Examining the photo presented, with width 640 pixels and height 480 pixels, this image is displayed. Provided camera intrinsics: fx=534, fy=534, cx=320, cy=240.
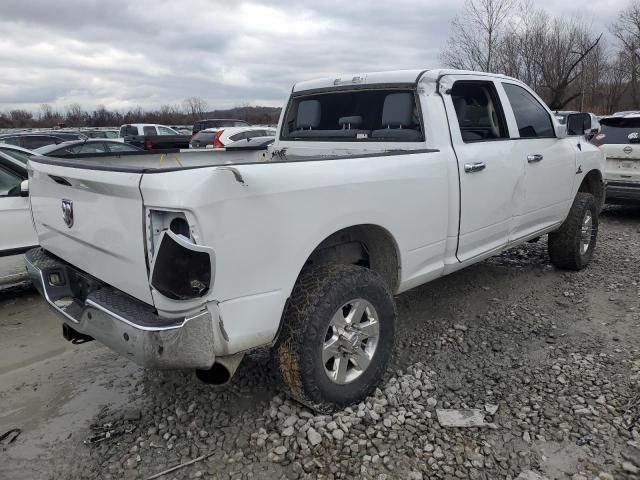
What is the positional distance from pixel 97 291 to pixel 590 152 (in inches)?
197

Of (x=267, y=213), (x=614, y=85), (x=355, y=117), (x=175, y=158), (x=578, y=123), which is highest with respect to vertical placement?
(x=614, y=85)

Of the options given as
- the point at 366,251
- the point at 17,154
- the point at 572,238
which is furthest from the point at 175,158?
the point at 572,238

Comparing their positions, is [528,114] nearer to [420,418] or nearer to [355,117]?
[355,117]

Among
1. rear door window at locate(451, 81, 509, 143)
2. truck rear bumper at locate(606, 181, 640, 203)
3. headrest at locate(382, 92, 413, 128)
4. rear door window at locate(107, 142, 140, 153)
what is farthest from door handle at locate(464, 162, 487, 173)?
rear door window at locate(107, 142, 140, 153)

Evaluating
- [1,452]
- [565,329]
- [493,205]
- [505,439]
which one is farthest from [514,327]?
[1,452]

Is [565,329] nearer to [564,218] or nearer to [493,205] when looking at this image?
[493,205]

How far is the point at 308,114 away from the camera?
466 cm

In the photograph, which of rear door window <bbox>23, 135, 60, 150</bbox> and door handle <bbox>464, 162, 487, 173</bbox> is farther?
rear door window <bbox>23, 135, 60, 150</bbox>

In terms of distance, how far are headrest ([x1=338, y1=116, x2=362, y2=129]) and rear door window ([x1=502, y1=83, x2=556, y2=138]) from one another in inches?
51.9

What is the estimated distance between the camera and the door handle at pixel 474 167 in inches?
146

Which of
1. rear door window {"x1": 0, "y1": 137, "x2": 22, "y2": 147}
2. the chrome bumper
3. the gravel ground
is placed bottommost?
the gravel ground

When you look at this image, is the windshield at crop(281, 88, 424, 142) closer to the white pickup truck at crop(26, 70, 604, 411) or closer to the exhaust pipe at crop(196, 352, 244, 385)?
the white pickup truck at crop(26, 70, 604, 411)

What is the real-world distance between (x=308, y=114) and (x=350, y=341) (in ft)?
7.78

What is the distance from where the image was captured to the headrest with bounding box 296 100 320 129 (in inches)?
181
